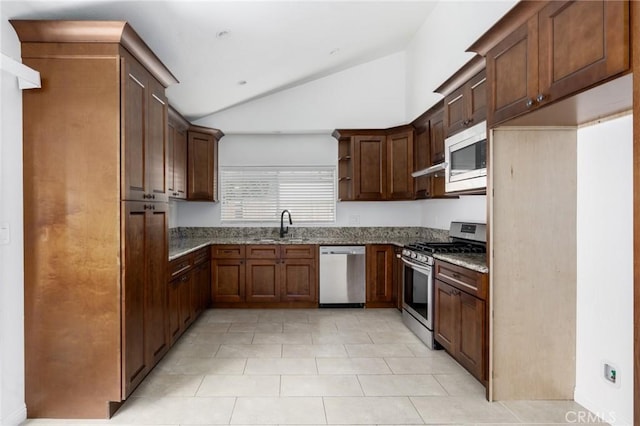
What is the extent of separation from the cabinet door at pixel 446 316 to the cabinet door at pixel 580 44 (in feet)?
5.42

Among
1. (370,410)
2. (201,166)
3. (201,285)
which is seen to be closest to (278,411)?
(370,410)

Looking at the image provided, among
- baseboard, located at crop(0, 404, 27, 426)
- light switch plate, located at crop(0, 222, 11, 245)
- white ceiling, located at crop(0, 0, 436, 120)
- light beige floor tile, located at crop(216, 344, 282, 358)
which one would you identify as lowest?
light beige floor tile, located at crop(216, 344, 282, 358)

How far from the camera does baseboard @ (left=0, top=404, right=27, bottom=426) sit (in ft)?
6.70

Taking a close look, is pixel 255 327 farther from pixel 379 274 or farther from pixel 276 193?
pixel 276 193

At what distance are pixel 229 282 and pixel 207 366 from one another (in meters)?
1.75

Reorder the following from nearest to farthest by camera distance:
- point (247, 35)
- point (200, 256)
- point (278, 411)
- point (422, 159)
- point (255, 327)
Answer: point (278, 411) → point (247, 35) → point (255, 327) → point (200, 256) → point (422, 159)

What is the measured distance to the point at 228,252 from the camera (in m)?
4.62

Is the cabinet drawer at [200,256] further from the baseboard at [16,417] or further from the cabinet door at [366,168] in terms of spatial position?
the cabinet door at [366,168]

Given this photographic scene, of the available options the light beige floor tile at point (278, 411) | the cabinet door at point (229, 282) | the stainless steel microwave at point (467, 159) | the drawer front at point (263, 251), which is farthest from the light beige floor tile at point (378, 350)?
the cabinet door at point (229, 282)

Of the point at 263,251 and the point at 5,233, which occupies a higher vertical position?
the point at 5,233

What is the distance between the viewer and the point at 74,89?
2148 millimetres

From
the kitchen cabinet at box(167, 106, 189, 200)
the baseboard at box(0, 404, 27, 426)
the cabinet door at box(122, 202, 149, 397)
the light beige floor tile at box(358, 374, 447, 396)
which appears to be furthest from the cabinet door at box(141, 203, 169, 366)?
the light beige floor tile at box(358, 374, 447, 396)

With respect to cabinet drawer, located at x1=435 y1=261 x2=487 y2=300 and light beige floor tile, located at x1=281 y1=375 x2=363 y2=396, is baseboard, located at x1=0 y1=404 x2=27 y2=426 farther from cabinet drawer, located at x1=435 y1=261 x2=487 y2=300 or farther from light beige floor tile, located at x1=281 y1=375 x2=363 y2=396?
cabinet drawer, located at x1=435 y1=261 x2=487 y2=300

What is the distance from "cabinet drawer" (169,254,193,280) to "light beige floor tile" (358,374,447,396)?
1817mm
